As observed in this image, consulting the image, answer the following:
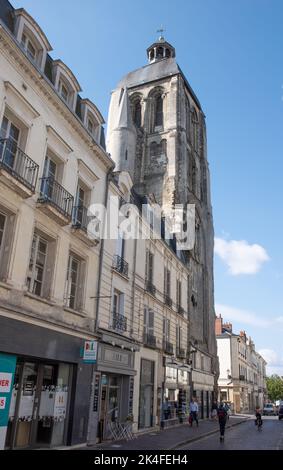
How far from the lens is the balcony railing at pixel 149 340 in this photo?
18225mm

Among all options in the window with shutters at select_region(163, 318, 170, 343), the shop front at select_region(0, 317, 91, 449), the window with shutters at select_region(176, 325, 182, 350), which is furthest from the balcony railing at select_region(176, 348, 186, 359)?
the shop front at select_region(0, 317, 91, 449)

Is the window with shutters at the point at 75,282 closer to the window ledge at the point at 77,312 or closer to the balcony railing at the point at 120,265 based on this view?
the window ledge at the point at 77,312

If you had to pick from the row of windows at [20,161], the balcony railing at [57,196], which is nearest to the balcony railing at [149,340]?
the row of windows at [20,161]

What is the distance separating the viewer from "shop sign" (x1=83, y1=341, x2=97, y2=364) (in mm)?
11977

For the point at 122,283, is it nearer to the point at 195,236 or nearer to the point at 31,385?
the point at 31,385

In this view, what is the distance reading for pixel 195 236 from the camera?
35.0 meters

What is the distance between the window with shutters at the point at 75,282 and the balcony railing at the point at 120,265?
229cm

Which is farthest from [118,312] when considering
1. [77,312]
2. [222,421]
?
[222,421]

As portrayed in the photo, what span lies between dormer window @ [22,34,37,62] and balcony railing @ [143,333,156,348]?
39.7 feet

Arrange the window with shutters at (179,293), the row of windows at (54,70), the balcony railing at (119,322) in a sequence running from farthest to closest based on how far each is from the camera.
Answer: the window with shutters at (179,293)
the balcony railing at (119,322)
the row of windows at (54,70)

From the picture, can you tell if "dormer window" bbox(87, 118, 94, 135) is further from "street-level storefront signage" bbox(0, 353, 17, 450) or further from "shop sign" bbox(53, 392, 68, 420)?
"shop sign" bbox(53, 392, 68, 420)

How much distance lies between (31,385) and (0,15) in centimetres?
970
